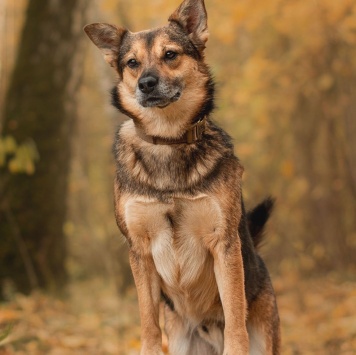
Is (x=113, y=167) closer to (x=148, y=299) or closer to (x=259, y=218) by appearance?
(x=259, y=218)

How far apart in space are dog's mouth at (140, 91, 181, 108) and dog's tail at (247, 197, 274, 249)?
3.62 feet

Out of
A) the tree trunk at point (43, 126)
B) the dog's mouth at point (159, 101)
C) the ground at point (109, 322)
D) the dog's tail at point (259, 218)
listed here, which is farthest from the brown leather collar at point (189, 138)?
the tree trunk at point (43, 126)

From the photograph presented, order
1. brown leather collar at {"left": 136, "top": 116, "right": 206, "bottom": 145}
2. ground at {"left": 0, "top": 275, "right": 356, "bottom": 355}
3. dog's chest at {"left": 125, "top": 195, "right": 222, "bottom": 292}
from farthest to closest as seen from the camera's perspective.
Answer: ground at {"left": 0, "top": 275, "right": 356, "bottom": 355}
brown leather collar at {"left": 136, "top": 116, "right": 206, "bottom": 145}
dog's chest at {"left": 125, "top": 195, "right": 222, "bottom": 292}

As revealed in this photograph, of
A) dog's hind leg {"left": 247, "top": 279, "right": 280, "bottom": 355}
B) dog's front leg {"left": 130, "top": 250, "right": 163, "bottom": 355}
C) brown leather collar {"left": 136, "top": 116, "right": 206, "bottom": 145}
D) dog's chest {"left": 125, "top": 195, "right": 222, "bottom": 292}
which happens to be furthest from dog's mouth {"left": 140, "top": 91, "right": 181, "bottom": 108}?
dog's hind leg {"left": 247, "top": 279, "right": 280, "bottom": 355}

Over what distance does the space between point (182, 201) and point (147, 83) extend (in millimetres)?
722

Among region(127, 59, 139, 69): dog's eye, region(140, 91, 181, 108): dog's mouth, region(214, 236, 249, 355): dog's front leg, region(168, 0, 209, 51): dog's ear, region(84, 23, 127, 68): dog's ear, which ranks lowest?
region(214, 236, 249, 355): dog's front leg

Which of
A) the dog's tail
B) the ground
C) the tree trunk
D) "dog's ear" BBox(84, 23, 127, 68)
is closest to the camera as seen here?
"dog's ear" BBox(84, 23, 127, 68)

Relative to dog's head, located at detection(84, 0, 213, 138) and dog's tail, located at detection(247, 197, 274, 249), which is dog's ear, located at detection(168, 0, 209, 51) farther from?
dog's tail, located at detection(247, 197, 274, 249)

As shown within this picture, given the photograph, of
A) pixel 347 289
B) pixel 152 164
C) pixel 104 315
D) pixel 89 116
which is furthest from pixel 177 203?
pixel 89 116

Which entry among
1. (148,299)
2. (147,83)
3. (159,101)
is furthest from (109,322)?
(147,83)

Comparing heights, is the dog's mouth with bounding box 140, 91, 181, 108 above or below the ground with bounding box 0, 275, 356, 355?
above

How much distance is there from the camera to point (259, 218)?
536 cm

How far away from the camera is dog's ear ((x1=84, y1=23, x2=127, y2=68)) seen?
489 cm

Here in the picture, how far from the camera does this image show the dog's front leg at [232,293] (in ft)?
14.7
